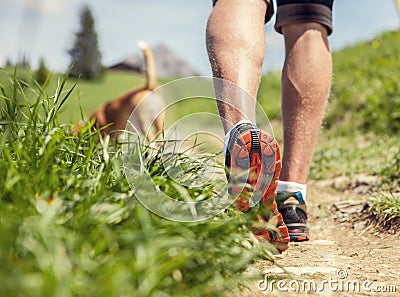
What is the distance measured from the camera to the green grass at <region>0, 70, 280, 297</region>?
892 mm

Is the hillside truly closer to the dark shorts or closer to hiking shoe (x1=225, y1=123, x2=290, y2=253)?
the dark shorts

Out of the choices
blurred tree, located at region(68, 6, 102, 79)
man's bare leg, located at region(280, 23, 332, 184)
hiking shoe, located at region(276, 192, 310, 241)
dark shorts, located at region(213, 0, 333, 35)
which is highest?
blurred tree, located at region(68, 6, 102, 79)

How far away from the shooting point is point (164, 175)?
1.47 metres

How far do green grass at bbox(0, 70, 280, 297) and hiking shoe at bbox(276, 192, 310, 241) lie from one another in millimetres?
598

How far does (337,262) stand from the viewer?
1.68 metres

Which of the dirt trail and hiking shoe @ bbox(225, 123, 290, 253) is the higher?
hiking shoe @ bbox(225, 123, 290, 253)

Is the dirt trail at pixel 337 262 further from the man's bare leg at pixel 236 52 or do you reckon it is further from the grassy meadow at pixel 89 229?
the man's bare leg at pixel 236 52

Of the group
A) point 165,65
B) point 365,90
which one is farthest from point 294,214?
point 165,65

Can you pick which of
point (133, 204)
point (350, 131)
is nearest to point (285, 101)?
point (133, 204)

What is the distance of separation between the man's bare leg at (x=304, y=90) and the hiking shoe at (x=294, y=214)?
3.3 inches

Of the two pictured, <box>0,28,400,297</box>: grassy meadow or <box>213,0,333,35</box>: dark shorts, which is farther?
<box>213,0,333,35</box>: dark shorts
